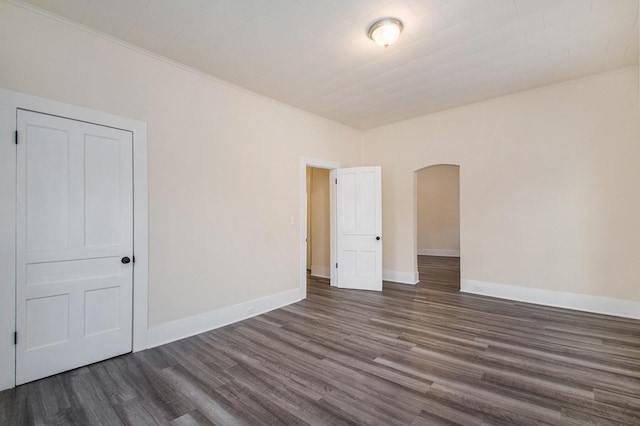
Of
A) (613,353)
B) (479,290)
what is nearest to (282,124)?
(479,290)

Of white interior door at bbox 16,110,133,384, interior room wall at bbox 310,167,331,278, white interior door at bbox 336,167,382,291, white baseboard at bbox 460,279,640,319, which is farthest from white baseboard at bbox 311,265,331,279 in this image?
white interior door at bbox 16,110,133,384

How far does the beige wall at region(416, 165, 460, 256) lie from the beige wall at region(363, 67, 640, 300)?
4.89 meters

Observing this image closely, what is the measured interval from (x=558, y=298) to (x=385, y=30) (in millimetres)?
4378

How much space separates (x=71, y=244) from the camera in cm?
260

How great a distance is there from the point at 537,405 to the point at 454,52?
3.42 m

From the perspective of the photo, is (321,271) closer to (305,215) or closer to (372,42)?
(305,215)

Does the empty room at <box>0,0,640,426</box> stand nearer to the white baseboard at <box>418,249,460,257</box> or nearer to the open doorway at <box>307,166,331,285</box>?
the open doorway at <box>307,166,331,285</box>

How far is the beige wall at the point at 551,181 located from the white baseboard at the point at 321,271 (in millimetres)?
2714

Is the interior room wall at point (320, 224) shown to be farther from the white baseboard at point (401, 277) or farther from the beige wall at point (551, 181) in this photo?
the beige wall at point (551, 181)

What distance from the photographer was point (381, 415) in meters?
1.94

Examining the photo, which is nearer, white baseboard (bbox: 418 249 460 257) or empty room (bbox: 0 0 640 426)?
empty room (bbox: 0 0 640 426)

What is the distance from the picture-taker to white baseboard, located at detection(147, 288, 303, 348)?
3086 millimetres

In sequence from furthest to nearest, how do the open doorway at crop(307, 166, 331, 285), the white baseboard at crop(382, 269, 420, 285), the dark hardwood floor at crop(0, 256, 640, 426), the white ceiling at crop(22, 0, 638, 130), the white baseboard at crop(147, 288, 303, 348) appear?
the open doorway at crop(307, 166, 331, 285), the white baseboard at crop(382, 269, 420, 285), the white baseboard at crop(147, 288, 303, 348), the white ceiling at crop(22, 0, 638, 130), the dark hardwood floor at crop(0, 256, 640, 426)

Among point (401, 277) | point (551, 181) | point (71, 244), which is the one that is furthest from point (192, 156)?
point (551, 181)
